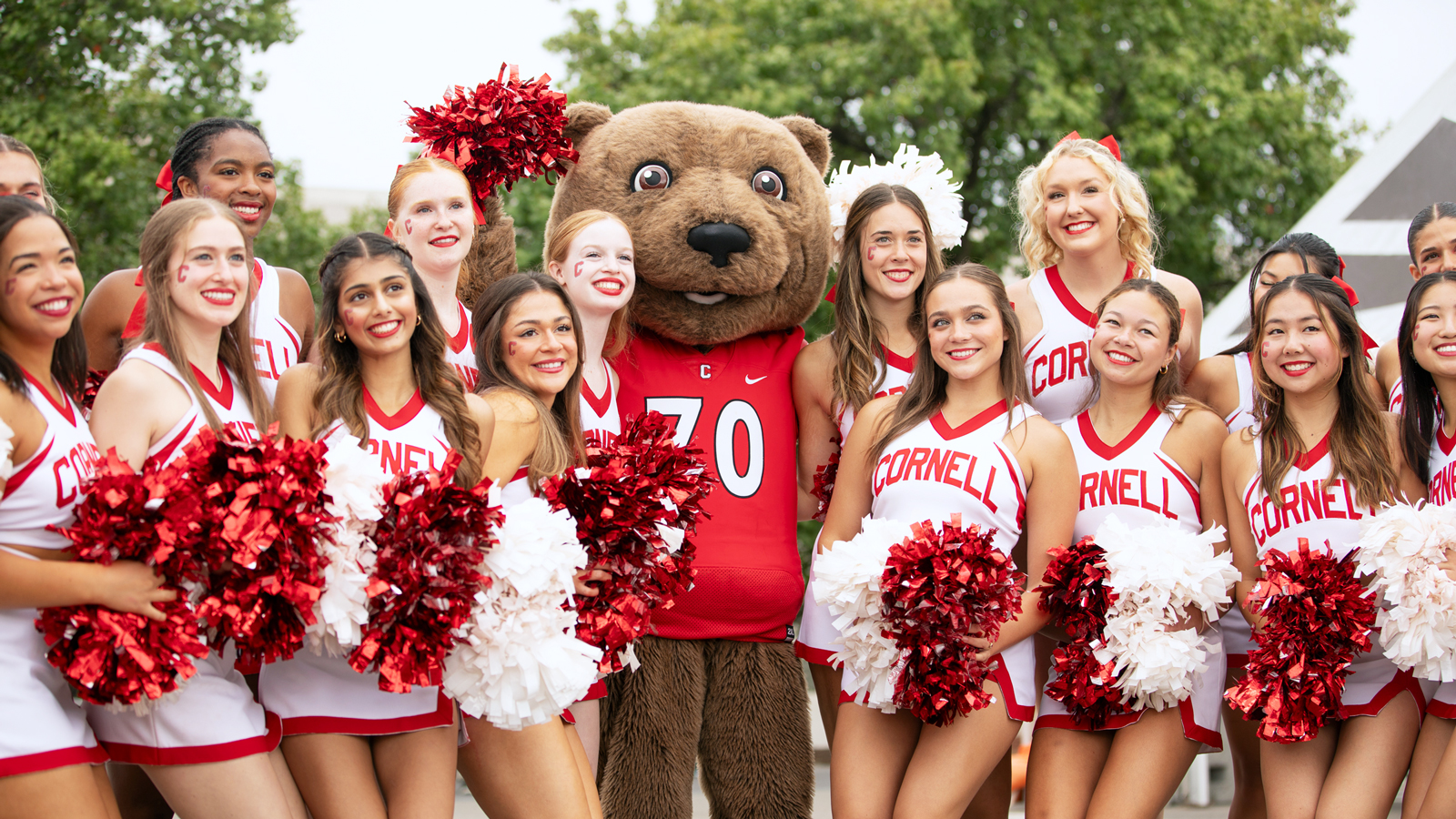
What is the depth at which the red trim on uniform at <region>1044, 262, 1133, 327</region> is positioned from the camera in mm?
4602

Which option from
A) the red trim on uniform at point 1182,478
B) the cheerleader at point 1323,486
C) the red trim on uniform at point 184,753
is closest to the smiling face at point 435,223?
the red trim on uniform at point 184,753

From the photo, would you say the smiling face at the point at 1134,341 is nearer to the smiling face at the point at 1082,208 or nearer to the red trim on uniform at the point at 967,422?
the red trim on uniform at the point at 967,422

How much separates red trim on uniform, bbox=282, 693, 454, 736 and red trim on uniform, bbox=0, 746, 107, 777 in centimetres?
50

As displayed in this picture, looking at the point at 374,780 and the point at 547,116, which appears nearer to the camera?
the point at 374,780

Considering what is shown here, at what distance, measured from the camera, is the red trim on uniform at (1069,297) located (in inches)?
181

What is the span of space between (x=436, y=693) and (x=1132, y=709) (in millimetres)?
2079

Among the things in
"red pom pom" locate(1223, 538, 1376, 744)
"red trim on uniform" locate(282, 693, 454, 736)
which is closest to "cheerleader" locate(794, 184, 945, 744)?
"red pom pom" locate(1223, 538, 1376, 744)

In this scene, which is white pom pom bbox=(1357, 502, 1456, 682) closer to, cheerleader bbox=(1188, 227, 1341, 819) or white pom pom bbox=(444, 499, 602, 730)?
cheerleader bbox=(1188, 227, 1341, 819)

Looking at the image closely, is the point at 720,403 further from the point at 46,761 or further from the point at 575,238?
the point at 46,761

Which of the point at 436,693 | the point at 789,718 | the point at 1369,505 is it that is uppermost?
the point at 1369,505

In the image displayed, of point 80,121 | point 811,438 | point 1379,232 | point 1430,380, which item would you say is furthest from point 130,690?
point 80,121

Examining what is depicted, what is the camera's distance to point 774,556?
4.62m

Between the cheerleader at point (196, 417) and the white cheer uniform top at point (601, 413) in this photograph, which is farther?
the white cheer uniform top at point (601, 413)

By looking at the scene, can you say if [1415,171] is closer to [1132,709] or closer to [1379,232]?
[1379,232]
